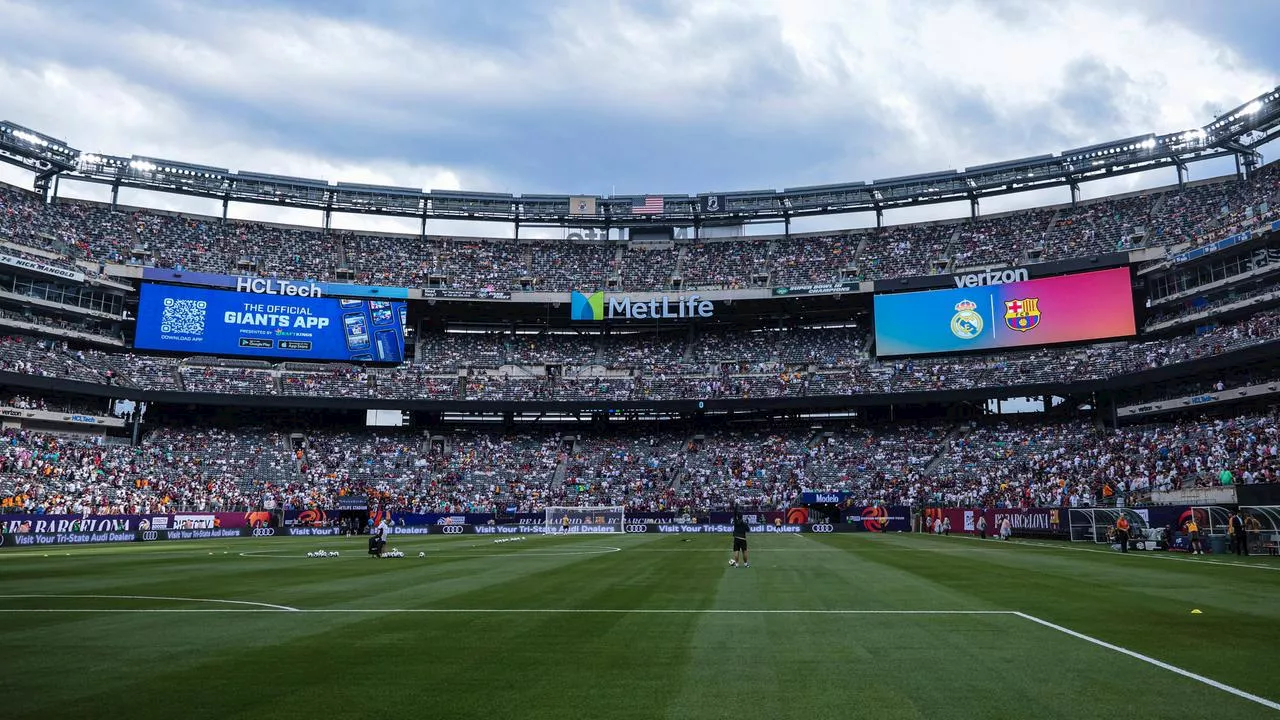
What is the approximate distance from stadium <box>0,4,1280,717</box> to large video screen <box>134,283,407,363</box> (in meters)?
0.25

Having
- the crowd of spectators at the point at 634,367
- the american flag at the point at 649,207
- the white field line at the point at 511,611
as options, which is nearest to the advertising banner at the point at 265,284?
the crowd of spectators at the point at 634,367

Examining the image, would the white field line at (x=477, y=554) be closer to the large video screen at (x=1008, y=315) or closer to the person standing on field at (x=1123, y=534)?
the person standing on field at (x=1123, y=534)

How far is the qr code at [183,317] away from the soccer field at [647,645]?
53612 millimetres

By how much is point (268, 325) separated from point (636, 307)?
104ft

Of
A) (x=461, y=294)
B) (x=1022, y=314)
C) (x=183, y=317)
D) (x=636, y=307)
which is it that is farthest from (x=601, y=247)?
(x=1022, y=314)

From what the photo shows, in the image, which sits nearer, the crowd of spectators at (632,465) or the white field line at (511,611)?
the white field line at (511,611)

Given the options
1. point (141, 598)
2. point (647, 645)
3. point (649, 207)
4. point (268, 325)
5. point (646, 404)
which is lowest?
point (141, 598)

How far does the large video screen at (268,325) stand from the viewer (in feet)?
226

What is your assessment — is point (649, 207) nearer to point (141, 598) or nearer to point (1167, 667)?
point (141, 598)

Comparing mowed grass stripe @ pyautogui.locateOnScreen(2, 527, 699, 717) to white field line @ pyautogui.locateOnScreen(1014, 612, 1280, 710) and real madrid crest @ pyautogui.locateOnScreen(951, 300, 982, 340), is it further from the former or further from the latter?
real madrid crest @ pyautogui.locateOnScreen(951, 300, 982, 340)

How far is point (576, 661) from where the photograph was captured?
962 cm

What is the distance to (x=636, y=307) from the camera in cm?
7594

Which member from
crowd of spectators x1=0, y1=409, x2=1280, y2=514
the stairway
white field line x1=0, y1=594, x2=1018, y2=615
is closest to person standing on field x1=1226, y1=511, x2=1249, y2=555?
crowd of spectators x1=0, y1=409, x2=1280, y2=514

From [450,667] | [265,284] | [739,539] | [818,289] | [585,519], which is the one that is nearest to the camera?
[450,667]
